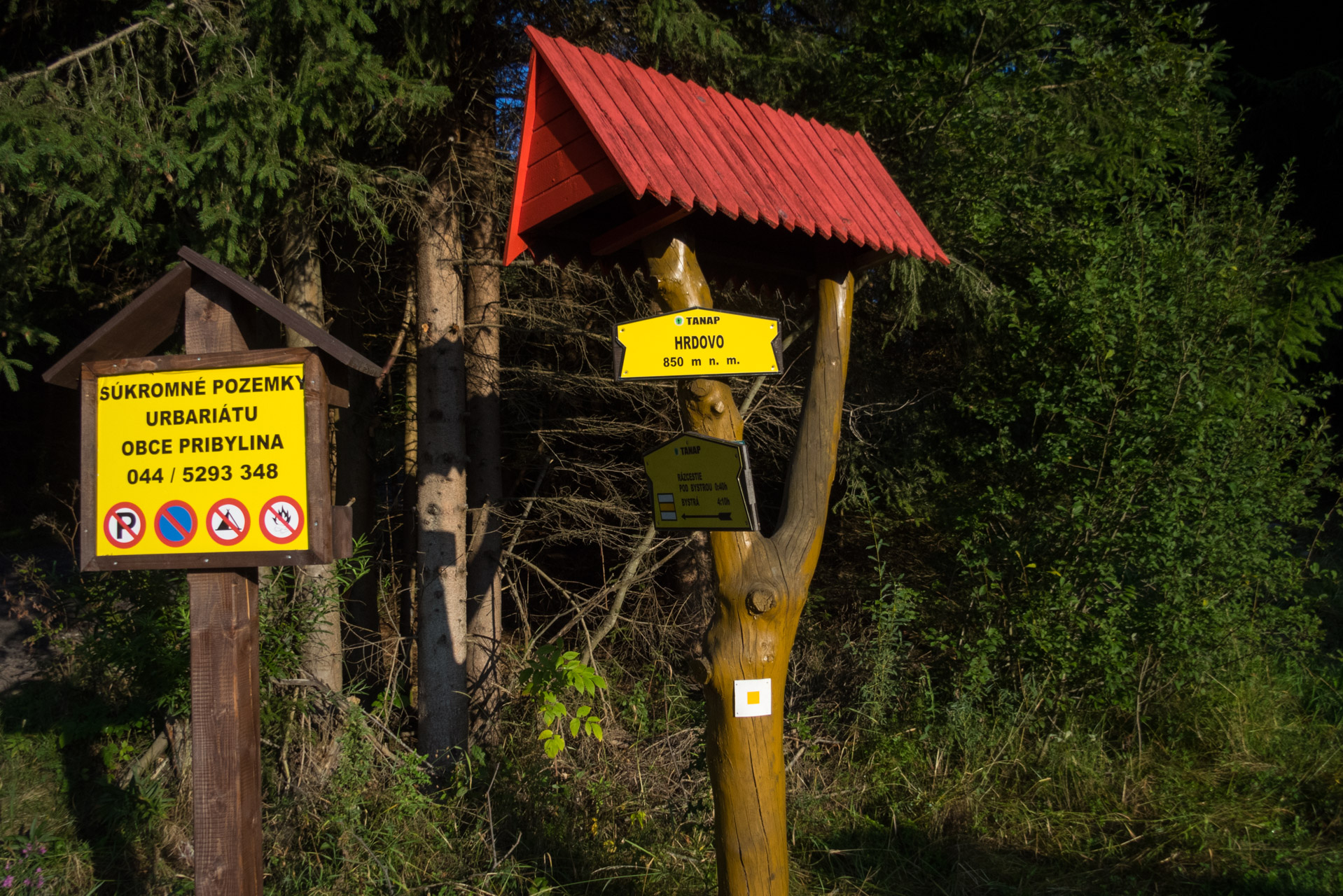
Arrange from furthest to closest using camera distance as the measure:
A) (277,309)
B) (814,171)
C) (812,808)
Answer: (812,808), (814,171), (277,309)

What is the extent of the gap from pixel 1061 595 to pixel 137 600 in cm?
550

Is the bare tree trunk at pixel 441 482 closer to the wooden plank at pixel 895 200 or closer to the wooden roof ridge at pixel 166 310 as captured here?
the wooden roof ridge at pixel 166 310

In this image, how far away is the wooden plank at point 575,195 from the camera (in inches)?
112

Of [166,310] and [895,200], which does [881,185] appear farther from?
[166,310]

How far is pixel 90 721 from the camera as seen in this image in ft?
17.3

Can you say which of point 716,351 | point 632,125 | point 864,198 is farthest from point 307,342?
point 864,198

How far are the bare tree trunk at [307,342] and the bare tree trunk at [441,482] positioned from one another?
0.59m

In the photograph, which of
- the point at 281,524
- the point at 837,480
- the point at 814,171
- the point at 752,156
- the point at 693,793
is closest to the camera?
the point at 281,524

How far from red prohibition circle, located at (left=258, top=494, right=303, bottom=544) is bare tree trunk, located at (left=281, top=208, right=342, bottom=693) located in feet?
7.22

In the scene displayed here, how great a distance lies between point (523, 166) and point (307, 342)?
2645mm

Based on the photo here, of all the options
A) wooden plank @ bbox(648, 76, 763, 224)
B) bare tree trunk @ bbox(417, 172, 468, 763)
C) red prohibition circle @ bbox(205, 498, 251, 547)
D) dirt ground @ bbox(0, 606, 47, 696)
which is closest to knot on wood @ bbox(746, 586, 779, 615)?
wooden plank @ bbox(648, 76, 763, 224)

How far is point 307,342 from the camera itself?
509cm

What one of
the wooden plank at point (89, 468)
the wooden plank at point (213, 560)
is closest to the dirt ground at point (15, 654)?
the wooden plank at point (89, 468)

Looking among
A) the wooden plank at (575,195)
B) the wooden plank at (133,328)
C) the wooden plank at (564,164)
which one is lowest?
the wooden plank at (133,328)
